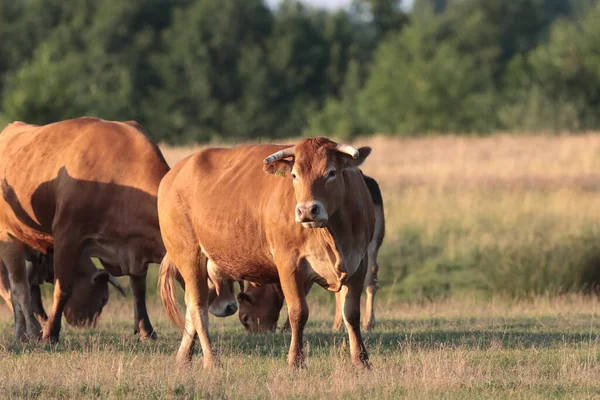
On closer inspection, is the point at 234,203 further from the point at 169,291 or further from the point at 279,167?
the point at 169,291

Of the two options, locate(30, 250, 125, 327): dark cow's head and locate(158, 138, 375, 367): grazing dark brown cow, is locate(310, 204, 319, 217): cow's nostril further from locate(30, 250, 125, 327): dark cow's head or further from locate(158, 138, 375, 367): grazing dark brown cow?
locate(30, 250, 125, 327): dark cow's head

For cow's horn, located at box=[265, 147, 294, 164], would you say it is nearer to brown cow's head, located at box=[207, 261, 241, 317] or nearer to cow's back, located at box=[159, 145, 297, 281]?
cow's back, located at box=[159, 145, 297, 281]

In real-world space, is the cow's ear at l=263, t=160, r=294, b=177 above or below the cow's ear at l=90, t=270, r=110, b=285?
above

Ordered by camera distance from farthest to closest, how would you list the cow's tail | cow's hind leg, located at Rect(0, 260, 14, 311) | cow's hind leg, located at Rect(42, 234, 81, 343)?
cow's hind leg, located at Rect(0, 260, 14, 311), cow's hind leg, located at Rect(42, 234, 81, 343), the cow's tail

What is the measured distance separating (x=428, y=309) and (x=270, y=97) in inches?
2182

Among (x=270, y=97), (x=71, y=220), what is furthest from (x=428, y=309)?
(x=270, y=97)

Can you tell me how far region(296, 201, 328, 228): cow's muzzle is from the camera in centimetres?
961

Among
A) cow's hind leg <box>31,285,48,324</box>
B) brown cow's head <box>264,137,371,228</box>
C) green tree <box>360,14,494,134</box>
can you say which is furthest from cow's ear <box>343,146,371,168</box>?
green tree <box>360,14,494,134</box>

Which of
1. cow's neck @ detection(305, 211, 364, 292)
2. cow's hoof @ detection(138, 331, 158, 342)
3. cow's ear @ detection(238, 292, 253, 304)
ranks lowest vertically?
cow's hoof @ detection(138, 331, 158, 342)

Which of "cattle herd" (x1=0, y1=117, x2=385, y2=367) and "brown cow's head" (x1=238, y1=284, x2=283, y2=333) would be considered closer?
"cattle herd" (x1=0, y1=117, x2=385, y2=367)

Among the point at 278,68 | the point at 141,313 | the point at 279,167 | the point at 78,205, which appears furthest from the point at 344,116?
the point at 279,167

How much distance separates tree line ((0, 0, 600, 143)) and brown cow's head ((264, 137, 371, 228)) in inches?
1913

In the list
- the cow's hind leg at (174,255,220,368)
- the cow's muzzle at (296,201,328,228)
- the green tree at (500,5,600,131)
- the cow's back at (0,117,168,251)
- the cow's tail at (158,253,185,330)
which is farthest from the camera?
the green tree at (500,5,600,131)

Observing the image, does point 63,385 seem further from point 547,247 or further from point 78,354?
point 547,247
